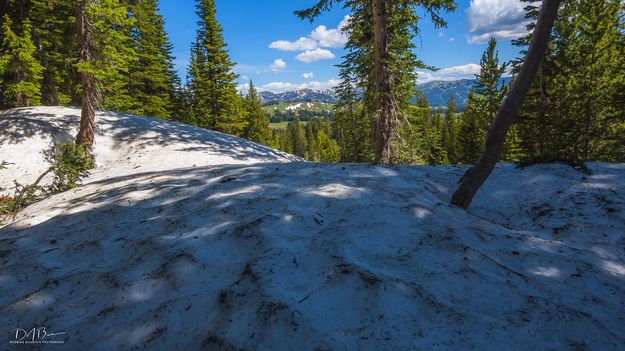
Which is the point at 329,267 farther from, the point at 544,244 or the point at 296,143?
the point at 296,143

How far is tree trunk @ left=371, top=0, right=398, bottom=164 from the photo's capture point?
32.1 ft

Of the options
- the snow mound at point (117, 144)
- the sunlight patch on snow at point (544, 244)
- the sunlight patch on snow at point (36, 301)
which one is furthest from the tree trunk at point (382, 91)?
the sunlight patch on snow at point (36, 301)

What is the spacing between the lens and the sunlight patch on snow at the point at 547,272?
2832 mm

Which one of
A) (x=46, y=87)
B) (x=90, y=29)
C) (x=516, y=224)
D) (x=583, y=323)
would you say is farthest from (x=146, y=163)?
(x=46, y=87)

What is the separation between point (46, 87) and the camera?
57.9 ft

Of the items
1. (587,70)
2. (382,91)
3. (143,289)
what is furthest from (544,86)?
(587,70)

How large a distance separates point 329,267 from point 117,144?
1270cm

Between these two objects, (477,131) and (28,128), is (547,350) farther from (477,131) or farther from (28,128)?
(477,131)

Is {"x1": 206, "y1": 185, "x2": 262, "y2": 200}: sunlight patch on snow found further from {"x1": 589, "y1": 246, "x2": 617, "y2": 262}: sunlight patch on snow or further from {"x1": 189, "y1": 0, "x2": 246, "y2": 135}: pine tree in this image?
{"x1": 189, "y1": 0, "x2": 246, "y2": 135}: pine tree

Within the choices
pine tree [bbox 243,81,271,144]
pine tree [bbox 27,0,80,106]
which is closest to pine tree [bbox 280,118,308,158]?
pine tree [bbox 243,81,271,144]

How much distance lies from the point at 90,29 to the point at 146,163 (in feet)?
15.5

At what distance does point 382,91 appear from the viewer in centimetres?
1061

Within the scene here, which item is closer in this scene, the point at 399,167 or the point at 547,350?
the point at 547,350

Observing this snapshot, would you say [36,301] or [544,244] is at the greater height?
[544,244]
